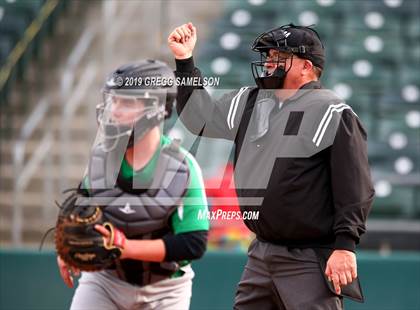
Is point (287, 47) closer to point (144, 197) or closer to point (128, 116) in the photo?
point (128, 116)

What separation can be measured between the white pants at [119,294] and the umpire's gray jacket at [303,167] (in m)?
0.51

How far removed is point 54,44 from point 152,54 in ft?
5.13

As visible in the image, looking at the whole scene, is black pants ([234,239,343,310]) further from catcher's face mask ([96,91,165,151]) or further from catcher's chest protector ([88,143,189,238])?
catcher's face mask ([96,91,165,151])

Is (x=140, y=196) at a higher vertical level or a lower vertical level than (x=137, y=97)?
lower

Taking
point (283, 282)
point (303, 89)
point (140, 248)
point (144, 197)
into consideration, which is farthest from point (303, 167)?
point (140, 248)

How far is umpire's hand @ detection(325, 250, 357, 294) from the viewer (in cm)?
397

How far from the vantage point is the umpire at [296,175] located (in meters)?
4.07

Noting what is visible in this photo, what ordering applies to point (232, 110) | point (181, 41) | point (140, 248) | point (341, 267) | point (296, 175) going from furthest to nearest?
point (232, 110)
point (181, 41)
point (296, 175)
point (341, 267)
point (140, 248)

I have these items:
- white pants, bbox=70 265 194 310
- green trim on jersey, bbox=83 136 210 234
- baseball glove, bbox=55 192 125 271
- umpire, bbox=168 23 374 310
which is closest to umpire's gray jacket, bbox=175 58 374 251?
umpire, bbox=168 23 374 310

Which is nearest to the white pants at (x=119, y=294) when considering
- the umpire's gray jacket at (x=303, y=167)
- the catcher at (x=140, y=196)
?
the catcher at (x=140, y=196)

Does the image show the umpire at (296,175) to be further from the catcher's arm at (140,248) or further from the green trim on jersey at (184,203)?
the catcher's arm at (140,248)

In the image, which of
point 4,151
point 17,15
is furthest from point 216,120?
point 17,15

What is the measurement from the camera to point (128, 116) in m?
3.89

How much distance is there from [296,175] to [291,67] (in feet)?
1.62
